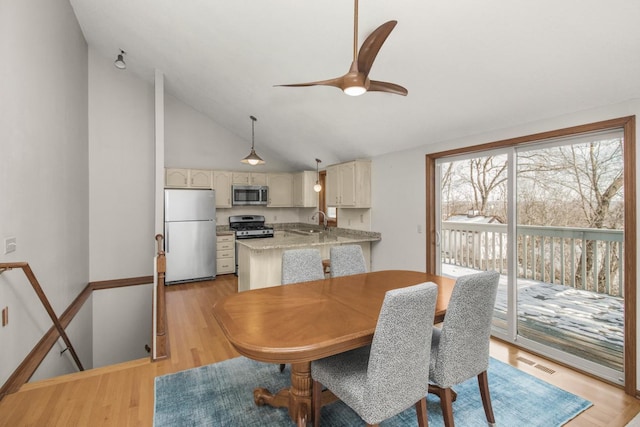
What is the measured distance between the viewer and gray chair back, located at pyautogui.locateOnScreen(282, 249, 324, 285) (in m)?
2.62

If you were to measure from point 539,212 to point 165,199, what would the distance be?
17.1 feet

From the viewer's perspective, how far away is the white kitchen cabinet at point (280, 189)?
6621 millimetres

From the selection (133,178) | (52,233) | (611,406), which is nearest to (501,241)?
(611,406)

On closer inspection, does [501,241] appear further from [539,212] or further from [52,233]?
[52,233]

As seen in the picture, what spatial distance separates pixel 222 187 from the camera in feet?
19.9

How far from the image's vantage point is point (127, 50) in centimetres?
436

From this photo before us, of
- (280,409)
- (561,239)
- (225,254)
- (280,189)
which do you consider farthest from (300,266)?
(280,189)

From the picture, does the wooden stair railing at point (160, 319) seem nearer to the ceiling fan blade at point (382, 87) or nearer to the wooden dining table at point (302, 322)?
the wooden dining table at point (302, 322)

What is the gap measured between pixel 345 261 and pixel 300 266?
492mm

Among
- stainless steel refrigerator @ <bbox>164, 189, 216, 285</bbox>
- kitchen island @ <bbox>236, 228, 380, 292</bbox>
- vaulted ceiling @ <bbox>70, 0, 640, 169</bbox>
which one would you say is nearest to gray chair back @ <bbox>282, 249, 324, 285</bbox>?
kitchen island @ <bbox>236, 228, 380, 292</bbox>

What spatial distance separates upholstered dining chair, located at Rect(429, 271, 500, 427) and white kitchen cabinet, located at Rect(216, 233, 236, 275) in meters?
4.77

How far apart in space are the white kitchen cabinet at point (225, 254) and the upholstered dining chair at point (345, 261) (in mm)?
3489

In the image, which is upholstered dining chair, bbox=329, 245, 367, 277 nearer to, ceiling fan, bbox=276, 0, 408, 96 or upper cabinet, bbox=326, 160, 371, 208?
ceiling fan, bbox=276, 0, 408, 96

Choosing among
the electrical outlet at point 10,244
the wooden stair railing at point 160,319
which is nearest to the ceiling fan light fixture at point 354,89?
the wooden stair railing at point 160,319
